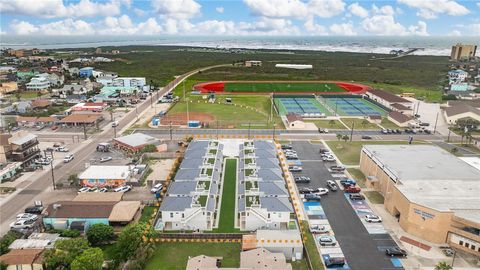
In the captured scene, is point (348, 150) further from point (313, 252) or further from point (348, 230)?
point (313, 252)

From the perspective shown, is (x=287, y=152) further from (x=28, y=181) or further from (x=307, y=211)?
(x=28, y=181)

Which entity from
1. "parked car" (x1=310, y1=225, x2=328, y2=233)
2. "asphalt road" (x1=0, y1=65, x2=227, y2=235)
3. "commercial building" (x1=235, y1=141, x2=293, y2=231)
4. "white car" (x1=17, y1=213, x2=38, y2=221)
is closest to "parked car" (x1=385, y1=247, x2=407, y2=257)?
"parked car" (x1=310, y1=225, x2=328, y2=233)

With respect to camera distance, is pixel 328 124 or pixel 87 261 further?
pixel 328 124

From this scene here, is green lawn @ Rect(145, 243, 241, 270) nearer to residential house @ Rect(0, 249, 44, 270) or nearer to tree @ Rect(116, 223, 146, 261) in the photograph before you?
tree @ Rect(116, 223, 146, 261)

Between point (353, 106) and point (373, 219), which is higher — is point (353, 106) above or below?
above

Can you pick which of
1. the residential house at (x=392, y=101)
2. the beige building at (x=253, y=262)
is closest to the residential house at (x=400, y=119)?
the residential house at (x=392, y=101)

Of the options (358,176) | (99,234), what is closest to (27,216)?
(99,234)

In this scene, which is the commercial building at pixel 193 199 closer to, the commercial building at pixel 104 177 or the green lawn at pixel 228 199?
the green lawn at pixel 228 199
